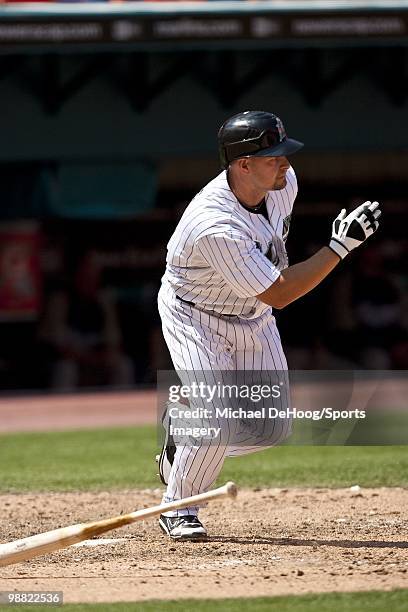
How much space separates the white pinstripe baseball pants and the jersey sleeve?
0.28 meters

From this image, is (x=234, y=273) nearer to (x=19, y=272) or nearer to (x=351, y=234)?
(x=351, y=234)

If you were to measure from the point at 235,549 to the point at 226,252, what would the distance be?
1.14 meters

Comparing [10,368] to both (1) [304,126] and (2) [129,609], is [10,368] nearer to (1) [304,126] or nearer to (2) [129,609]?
(1) [304,126]

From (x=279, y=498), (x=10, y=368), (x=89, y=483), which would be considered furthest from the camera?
(x=10, y=368)

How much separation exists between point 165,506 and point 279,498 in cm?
179

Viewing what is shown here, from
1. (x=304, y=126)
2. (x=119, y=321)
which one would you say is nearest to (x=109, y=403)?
(x=119, y=321)

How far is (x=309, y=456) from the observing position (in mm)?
7969

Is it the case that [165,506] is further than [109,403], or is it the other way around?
[109,403]

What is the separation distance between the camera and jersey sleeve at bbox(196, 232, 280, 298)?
14.8ft

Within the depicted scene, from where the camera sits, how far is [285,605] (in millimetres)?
3666

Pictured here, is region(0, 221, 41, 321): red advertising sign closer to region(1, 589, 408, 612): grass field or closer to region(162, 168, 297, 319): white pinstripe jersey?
region(162, 168, 297, 319): white pinstripe jersey

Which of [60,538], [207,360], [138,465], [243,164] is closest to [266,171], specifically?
[243,164]

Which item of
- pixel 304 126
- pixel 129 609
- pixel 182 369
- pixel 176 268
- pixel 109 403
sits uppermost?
pixel 304 126

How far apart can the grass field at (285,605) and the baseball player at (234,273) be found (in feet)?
3.64
